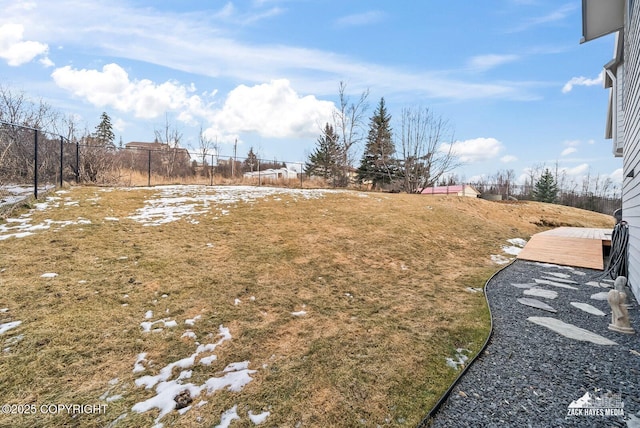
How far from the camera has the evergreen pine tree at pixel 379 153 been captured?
798 inches

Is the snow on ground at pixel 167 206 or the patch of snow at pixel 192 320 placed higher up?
the snow on ground at pixel 167 206

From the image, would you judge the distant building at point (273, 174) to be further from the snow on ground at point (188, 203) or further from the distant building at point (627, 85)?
the distant building at point (627, 85)

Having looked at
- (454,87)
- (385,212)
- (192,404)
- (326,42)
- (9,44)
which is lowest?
(192,404)

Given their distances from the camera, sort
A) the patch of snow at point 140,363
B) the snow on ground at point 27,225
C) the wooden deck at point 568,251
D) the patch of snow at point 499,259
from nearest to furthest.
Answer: the patch of snow at point 140,363, the snow on ground at point 27,225, the wooden deck at point 568,251, the patch of snow at point 499,259

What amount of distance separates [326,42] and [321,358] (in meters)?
11.5

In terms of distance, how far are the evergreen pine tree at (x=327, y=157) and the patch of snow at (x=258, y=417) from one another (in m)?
17.7

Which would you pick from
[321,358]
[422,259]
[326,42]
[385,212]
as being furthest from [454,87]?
[321,358]

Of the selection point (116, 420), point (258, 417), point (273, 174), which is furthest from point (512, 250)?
point (273, 174)

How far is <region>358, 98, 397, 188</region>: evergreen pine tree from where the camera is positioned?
2027cm

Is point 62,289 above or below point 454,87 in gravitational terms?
below

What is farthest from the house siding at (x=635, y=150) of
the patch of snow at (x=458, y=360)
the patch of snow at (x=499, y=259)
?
the patch of snow at (x=458, y=360)

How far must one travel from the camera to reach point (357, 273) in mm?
4344

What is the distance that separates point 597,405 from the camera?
1.73m

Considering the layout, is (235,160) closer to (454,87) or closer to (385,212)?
(385,212)
